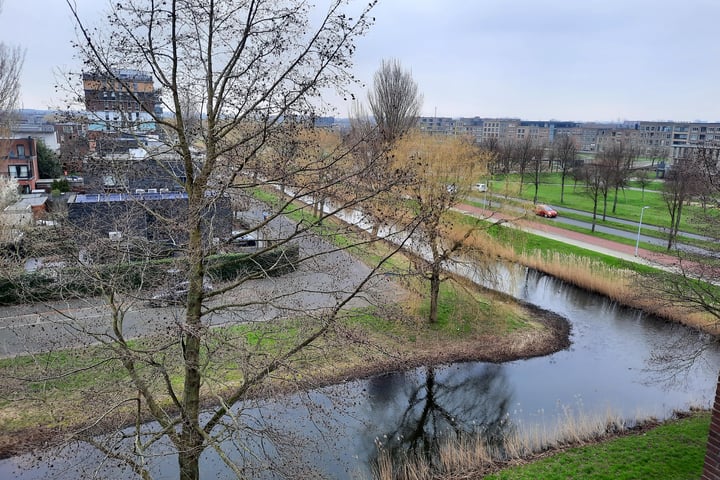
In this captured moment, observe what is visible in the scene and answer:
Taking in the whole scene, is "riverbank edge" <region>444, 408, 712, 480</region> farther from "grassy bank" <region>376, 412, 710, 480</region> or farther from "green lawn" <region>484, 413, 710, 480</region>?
"green lawn" <region>484, 413, 710, 480</region>

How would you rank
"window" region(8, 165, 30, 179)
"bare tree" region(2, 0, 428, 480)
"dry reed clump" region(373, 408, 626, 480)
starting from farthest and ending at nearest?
1. "window" region(8, 165, 30, 179)
2. "dry reed clump" region(373, 408, 626, 480)
3. "bare tree" region(2, 0, 428, 480)

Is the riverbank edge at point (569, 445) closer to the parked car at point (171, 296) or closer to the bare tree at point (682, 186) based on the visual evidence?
the bare tree at point (682, 186)

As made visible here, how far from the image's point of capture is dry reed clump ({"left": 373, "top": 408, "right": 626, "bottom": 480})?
9625 millimetres

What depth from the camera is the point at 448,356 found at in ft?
48.4

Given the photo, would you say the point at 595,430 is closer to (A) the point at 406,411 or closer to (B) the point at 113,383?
(A) the point at 406,411

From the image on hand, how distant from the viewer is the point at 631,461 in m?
9.32

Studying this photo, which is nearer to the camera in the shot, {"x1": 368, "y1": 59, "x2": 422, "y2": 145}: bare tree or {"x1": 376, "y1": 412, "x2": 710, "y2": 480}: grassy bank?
{"x1": 376, "y1": 412, "x2": 710, "y2": 480}: grassy bank

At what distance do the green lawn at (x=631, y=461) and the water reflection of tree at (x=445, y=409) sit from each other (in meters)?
1.66

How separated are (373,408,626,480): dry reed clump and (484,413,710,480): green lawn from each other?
443 millimetres

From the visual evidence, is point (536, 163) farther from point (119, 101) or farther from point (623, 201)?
point (119, 101)

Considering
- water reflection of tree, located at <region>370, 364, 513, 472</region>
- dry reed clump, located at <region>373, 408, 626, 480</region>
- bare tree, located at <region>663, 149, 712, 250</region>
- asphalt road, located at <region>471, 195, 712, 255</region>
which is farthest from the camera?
asphalt road, located at <region>471, 195, 712, 255</region>

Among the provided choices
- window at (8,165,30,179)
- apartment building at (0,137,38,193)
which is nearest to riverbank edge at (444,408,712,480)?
apartment building at (0,137,38,193)

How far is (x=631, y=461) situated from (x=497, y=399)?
3875 millimetres

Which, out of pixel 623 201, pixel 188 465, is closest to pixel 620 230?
pixel 623 201
